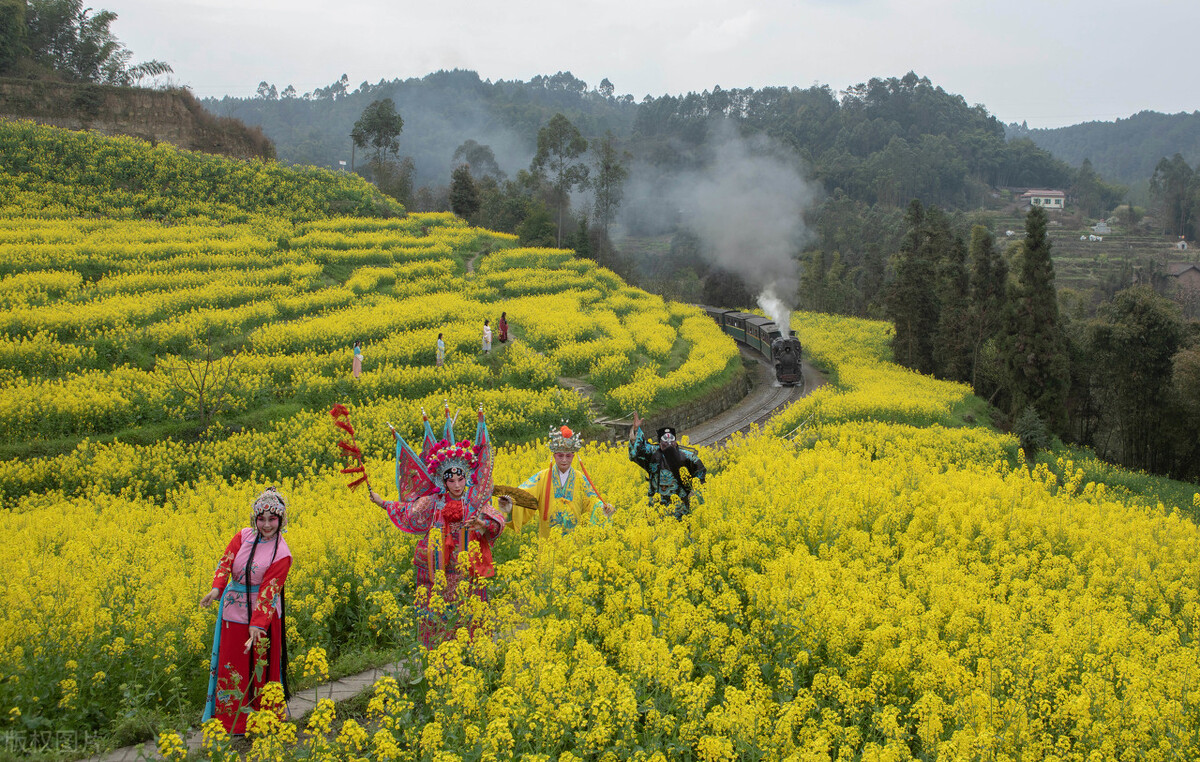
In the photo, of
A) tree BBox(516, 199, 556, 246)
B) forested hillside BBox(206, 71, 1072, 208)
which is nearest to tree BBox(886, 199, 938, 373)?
tree BBox(516, 199, 556, 246)

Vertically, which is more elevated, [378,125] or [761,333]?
[378,125]

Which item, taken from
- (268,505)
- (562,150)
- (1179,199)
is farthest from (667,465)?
(1179,199)

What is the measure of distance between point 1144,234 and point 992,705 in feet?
337

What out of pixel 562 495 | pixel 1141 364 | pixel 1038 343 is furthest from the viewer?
pixel 1141 364

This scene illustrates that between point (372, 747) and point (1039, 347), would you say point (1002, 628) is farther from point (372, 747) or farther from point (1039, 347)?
point (1039, 347)

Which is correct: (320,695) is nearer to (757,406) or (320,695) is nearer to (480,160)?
(757,406)

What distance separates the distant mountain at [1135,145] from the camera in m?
158

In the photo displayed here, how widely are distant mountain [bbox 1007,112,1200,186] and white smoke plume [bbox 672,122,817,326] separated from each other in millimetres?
88864

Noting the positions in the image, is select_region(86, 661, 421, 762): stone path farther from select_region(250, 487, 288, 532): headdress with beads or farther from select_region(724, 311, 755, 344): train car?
select_region(724, 311, 755, 344): train car

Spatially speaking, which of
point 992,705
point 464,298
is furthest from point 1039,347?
point 992,705

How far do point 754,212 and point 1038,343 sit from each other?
4443cm

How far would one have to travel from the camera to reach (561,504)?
761 centimetres

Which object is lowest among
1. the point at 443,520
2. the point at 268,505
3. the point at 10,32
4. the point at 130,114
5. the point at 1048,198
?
the point at 443,520

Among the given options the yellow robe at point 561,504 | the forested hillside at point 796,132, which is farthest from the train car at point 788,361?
the forested hillside at point 796,132
